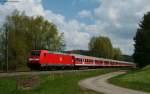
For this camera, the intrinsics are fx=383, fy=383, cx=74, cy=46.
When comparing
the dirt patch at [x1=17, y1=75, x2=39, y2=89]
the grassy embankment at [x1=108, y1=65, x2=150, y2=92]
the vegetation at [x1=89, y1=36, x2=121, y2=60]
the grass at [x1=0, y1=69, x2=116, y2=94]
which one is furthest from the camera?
the vegetation at [x1=89, y1=36, x2=121, y2=60]

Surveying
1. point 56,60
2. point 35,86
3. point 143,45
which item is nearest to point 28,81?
point 35,86

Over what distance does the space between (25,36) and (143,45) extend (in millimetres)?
32893

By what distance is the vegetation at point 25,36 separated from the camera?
97.2 metres

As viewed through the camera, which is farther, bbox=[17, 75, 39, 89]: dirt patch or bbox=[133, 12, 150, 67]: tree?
bbox=[133, 12, 150, 67]: tree

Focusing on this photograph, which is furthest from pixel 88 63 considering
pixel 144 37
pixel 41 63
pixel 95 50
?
pixel 95 50

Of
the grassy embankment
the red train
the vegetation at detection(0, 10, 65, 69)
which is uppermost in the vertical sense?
the vegetation at detection(0, 10, 65, 69)

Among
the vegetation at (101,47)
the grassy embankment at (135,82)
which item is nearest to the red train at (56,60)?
the grassy embankment at (135,82)

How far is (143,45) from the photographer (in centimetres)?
10112

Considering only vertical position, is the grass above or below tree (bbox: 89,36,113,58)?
below

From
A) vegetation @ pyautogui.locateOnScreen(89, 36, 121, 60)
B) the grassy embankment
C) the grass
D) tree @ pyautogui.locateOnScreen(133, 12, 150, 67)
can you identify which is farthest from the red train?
vegetation @ pyautogui.locateOnScreen(89, 36, 121, 60)

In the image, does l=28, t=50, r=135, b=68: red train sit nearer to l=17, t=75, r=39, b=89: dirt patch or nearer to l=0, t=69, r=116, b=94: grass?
l=0, t=69, r=116, b=94: grass

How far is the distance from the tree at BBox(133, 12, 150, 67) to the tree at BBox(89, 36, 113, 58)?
6794cm

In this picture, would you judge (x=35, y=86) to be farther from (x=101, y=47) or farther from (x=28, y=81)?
(x=101, y=47)

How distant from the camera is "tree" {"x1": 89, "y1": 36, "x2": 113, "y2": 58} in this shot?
Result: 575 feet
